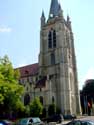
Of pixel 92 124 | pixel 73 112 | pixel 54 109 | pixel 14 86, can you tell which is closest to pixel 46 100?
pixel 54 109

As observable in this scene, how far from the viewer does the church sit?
69375 millimetres

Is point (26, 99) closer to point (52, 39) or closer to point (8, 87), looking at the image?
point (52, 39)

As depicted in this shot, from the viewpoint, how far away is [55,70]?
72625mm

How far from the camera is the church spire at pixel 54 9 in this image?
82475 mm

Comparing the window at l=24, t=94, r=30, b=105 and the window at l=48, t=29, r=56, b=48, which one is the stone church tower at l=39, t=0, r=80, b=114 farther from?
the window at l=24, t=94, r=30, b=105

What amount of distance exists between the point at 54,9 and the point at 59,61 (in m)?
20.0

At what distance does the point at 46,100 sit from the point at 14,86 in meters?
29.6

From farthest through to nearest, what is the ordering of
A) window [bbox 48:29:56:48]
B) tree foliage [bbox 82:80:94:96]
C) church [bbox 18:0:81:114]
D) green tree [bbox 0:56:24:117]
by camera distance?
tree foliage [bbox 82:80:94:96], window [bbox 48:29:56:48], church [bbox 18:0:81:114], green tree [bbox 0:56:24:117]

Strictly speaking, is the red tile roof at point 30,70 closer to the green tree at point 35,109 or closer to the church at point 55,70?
the church at point 55,70

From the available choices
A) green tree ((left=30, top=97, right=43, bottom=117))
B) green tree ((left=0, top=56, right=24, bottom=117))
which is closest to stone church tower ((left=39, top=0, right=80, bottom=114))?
green tree ((left=30, top=97, right=43, bottom=117))

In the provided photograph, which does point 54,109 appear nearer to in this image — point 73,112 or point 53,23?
point 73,112

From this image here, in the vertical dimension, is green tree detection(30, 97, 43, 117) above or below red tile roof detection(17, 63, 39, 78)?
below

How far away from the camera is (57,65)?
7250 cm

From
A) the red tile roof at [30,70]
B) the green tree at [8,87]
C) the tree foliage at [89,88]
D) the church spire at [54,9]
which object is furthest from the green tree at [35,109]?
the church spire at [54,9]
